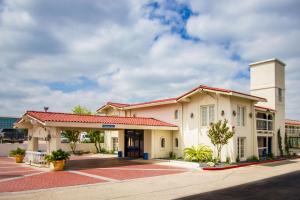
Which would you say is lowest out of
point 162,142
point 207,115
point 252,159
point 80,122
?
point 252,159

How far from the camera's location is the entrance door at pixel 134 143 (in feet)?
89.0

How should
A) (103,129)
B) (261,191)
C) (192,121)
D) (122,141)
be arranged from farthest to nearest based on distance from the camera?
(122,141)
(192,121)
(103,129)
(261,191)

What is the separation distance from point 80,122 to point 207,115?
10.2 meters

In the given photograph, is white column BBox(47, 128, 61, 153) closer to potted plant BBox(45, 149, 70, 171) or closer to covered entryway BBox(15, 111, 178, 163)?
covered entryway BBox(15, 111, 178, 163)

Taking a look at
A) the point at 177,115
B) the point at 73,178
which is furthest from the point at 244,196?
the point at 177,115

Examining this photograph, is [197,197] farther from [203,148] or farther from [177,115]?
[177,115]

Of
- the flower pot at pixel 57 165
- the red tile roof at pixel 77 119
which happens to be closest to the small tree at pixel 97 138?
the red tile roof at pixel 77 119

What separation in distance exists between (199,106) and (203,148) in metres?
3.50

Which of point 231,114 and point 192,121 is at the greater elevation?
point 231,114

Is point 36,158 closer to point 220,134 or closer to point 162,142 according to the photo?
point 162,142

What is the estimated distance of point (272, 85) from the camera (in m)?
29.2

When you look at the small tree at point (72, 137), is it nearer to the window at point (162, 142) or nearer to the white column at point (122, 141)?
the white column at point (122, 141)

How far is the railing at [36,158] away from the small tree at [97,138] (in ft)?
42.4

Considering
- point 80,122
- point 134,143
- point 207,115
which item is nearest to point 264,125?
point 207,115
